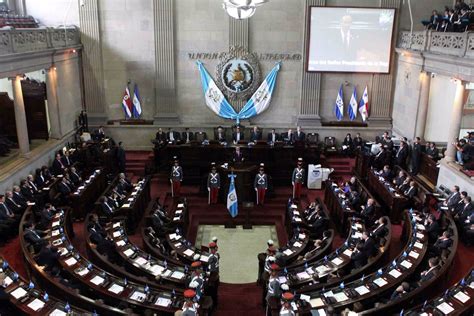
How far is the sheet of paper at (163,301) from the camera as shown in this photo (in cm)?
936

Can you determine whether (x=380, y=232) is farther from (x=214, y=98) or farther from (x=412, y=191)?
(x=214, y=98)

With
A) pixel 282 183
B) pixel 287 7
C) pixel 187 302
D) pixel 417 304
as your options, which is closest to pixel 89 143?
pixel 282 183

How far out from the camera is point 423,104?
18.8 meters

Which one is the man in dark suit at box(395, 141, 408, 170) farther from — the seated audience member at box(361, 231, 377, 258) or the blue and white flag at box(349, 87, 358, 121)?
the seated audience member at box(361, 231, 377, 258)

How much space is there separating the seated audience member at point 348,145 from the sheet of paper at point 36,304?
1527 centimetres

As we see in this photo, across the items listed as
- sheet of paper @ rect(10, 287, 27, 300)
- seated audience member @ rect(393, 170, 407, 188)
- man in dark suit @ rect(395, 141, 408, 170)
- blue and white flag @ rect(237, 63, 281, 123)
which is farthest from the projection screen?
sheet of paper @ rect(10, 287, 27, 300)

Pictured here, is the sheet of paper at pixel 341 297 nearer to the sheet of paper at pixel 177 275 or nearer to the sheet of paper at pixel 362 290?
the sheet of paper at pixel 362 290

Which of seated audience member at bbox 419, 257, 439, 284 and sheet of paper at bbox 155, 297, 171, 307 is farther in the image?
seated audience member at bbox 419, 257, 439, 284

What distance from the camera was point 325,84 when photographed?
2198cm

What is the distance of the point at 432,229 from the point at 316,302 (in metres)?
Result: 4.85

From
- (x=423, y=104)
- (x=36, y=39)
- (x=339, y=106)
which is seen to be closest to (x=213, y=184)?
(x=339, y=106)

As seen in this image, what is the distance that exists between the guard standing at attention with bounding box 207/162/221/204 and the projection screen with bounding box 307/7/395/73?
308 inches

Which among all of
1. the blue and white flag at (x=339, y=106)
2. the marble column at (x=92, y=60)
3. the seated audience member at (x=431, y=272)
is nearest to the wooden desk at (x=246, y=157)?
the blue and white flag at (x=339, y=106)

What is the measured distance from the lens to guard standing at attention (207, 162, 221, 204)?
669 inches
